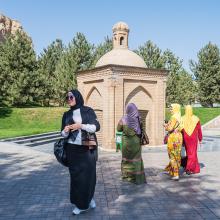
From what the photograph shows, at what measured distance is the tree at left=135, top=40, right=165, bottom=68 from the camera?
3931 centimetres

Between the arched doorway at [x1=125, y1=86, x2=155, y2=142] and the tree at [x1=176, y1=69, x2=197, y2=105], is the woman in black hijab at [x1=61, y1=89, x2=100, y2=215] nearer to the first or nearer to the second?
the arched doorway at [x1=125, y1=86, x2=155, y2=142]

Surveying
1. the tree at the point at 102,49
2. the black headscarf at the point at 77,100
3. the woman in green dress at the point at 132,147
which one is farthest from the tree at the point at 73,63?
the black headscarf at the point at 77,100

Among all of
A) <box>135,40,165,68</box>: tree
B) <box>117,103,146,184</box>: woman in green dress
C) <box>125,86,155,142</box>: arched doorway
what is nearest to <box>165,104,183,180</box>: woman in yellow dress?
<box>117,103,146,184</box>: woman in green dress

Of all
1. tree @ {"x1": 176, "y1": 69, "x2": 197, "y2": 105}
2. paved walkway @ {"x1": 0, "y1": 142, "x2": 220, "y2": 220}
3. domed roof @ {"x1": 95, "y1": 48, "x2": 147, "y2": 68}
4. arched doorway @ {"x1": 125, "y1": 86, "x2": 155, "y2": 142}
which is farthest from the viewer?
tree @ {"x1": 176, "y1": 69, "x2": 197, "y2": 105}

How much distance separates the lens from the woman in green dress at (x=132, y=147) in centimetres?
767

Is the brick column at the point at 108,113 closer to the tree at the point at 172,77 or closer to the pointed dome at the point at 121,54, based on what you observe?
the pointed dome at the point at 121,54

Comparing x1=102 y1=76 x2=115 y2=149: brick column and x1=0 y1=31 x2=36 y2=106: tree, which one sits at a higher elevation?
x1=0 y1=31 x2=36 y2=106: tree

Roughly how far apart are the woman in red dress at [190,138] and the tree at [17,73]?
1095 inches

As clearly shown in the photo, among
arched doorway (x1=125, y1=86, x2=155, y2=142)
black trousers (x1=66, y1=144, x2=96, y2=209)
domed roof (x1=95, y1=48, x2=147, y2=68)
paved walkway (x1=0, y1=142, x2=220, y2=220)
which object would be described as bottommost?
paved walkway (x1=0, y1=142, x2=220, y2=220)

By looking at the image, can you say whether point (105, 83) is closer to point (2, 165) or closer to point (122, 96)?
point (122, 96)

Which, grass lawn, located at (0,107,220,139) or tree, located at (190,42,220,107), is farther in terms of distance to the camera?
tree, located at (190,42,220,107)

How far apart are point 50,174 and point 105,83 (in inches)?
278

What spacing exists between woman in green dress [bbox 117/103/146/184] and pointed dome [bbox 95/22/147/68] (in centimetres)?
826

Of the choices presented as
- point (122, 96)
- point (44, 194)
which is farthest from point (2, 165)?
point (122, 96)
